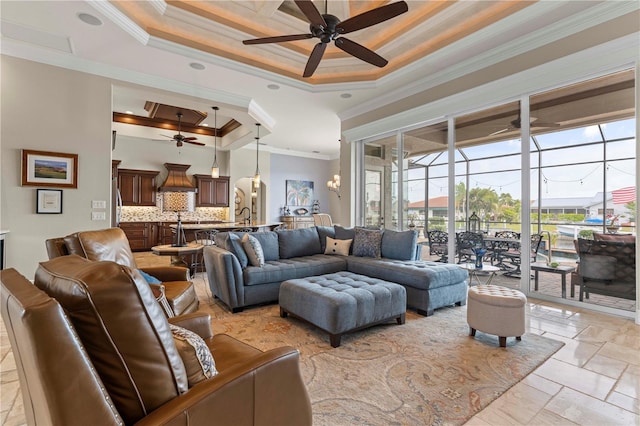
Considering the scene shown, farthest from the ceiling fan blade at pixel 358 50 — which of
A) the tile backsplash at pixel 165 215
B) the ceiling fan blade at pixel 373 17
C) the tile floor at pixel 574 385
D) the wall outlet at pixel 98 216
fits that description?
the tile backsplash at pixel 165 215

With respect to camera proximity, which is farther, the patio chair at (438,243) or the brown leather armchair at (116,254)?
the patio chair at (438,243)

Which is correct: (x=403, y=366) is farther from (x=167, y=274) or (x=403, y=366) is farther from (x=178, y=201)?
(x=178, y=201)

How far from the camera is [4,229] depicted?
390 centimetres

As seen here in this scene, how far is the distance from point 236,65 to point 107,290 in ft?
15.1

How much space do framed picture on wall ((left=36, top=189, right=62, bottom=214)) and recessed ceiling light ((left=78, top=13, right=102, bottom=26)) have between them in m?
2.22

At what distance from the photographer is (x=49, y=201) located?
13.6ft

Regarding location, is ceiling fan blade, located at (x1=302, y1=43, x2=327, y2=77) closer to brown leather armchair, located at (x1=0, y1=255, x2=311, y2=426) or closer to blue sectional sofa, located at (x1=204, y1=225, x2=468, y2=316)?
blue sectional sofa, located at (x1=204, y1=225, x2=468, y2=316)

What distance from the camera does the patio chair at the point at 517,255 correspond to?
4055mm

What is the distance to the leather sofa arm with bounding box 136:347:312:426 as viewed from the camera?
0.91 m

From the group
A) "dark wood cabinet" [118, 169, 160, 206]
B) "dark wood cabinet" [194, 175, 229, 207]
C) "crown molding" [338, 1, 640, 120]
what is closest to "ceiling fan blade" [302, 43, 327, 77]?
"crown molding" [338, 1, 640, 120]

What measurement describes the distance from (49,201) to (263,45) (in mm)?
3679

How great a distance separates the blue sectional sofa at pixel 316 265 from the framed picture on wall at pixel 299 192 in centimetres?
619

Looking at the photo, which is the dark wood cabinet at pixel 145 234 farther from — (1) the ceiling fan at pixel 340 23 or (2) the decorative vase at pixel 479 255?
(2) the decorative vase at pixel 479 255

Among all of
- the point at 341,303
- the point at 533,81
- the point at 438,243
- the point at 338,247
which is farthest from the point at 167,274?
the point at 533,81
